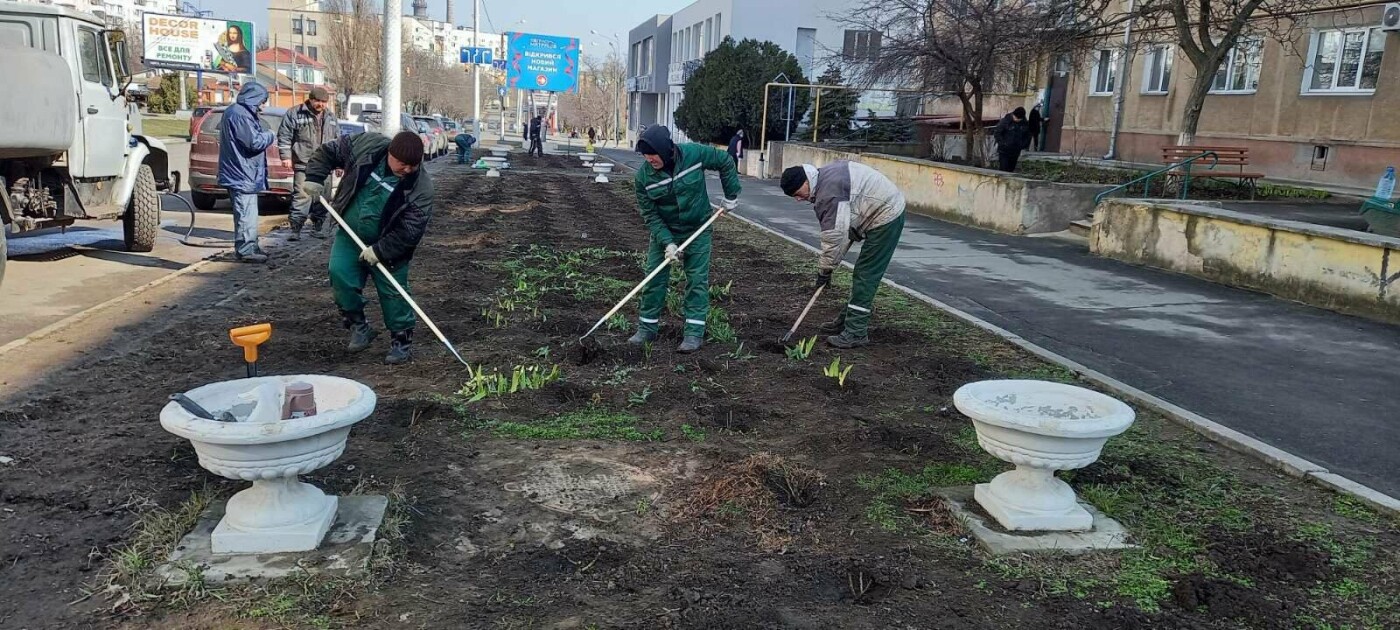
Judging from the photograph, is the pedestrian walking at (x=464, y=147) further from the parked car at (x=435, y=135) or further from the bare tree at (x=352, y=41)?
the bare tree at (x=352, y=41)

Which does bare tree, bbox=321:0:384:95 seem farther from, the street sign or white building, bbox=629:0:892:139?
white building, bbox=629:0:892:139

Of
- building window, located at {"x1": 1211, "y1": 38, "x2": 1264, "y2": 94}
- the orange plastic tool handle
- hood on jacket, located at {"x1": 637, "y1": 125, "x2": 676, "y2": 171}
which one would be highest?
building window, located at {"x1": 1211, "y1": 38, "x2": 1264, "y2": 94}

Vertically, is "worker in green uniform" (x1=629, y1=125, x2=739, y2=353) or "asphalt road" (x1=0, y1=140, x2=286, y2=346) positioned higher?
"worker in green uniform" (x1=629, y1=125, x2=739, y2=353)

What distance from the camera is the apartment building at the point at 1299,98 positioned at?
15.1 metres

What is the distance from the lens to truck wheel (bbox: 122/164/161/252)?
384 inches

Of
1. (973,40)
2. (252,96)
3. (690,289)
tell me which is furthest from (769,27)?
(690,289)

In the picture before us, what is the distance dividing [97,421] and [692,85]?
2886cm

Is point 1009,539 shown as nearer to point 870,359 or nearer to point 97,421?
point 870,359

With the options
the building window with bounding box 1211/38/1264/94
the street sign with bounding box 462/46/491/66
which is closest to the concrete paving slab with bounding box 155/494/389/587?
the building window with bounding box 1211/38/1264/94

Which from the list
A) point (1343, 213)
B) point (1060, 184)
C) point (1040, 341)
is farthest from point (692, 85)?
point (1040, 341)

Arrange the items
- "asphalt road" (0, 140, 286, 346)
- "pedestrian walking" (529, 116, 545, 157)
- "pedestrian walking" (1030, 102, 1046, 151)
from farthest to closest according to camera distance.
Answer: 1. "pedestrian walking" (529, 116, 545, 157)
2. "pedestrian walking" (1030, 102, 1046, 151)
3. "asphalt road" (0, 140, 286, 346)

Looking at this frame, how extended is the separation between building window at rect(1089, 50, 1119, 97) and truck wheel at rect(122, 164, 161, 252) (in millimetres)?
19373

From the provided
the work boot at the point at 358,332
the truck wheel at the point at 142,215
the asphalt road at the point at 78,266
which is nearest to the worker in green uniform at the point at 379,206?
the work boot at the point at 358,332

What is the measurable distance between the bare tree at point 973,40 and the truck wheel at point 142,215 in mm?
13014
